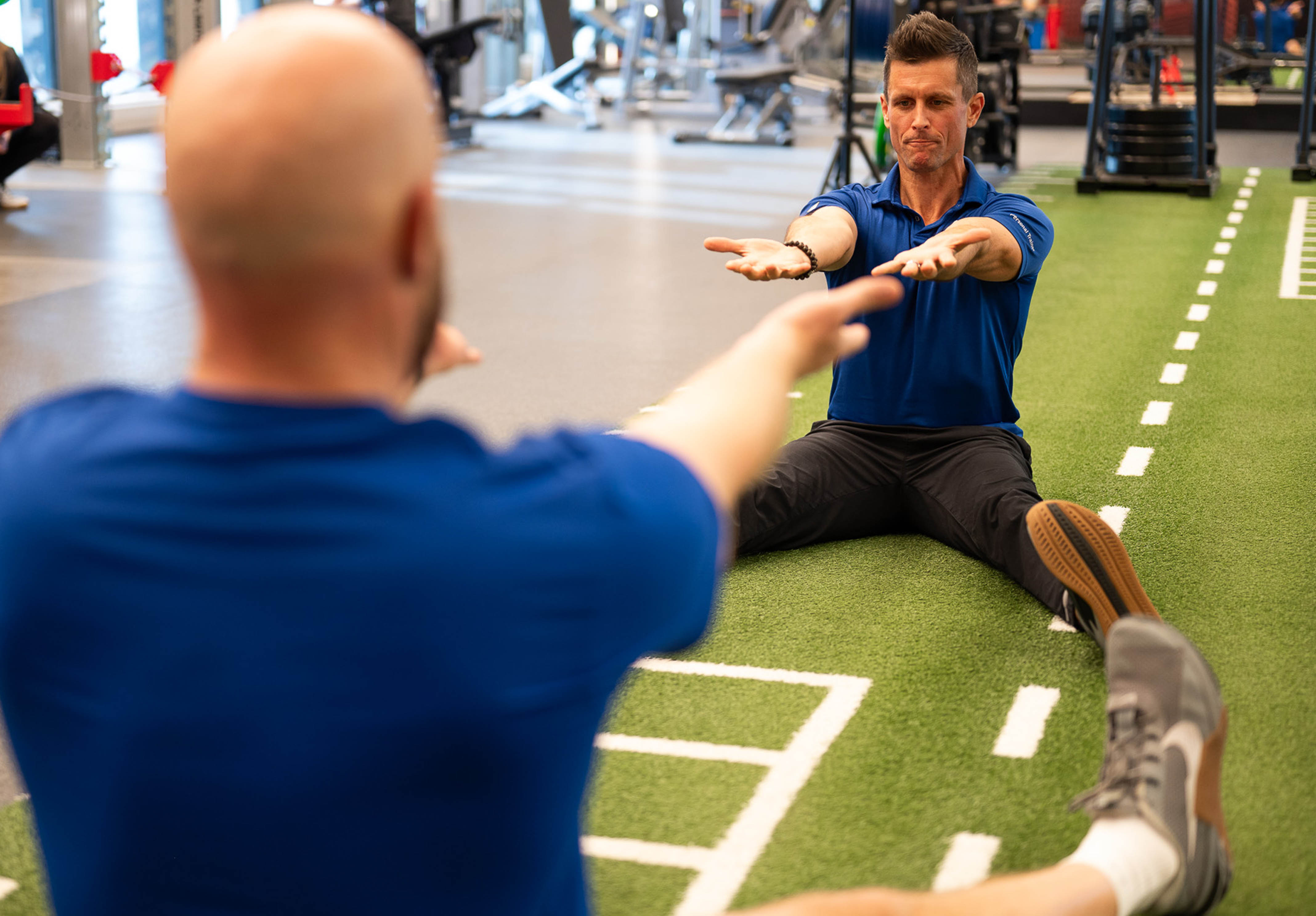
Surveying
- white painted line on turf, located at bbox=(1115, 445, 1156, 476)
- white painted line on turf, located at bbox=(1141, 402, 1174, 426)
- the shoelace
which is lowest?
white painted line on turf, located at bbox=(1115, 445, 1156, 476)

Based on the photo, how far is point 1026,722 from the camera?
220cm

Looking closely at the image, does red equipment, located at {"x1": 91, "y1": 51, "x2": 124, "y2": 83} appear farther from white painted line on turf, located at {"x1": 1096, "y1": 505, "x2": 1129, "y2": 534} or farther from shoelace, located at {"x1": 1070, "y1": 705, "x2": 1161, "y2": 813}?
shoelace, located at {"x1": 1070, "y1": 705, "x2": 1161, "y2": 813}

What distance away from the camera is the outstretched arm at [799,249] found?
7.68 feet

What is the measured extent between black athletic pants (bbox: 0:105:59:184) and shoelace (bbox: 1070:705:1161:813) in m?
7.51

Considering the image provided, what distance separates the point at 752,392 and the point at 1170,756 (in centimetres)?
94

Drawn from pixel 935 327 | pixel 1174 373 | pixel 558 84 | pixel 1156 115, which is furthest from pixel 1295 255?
pixel 558 84

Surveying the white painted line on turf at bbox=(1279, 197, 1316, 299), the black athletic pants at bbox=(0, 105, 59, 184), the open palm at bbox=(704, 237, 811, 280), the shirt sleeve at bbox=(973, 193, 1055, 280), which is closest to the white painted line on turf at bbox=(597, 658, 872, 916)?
the open palm at bbox=(704, 237, 811, 280)

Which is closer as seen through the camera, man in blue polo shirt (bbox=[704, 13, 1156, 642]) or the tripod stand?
man in blue polo shirt (bbox=[704, 13, 1156, 642])

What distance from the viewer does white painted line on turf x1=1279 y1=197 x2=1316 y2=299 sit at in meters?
5.91

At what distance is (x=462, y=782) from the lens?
2.82ft

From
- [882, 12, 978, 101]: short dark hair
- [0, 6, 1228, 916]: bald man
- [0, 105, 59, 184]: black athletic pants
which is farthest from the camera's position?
[0, 105, 59, 184]: black athletic pants

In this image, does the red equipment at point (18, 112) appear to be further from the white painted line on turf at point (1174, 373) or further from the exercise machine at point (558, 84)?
the exercise machine at point (558, 84)

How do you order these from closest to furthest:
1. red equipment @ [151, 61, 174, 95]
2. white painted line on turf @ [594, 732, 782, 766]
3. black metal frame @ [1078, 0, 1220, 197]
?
white painted line on turf @ [594, 732, 782, 766] < red equipment @ [151, 61, 174, 95] < black metal frame @ [1078, 0, 1220, 197]

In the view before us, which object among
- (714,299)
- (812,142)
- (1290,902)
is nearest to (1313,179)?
(812,142)
